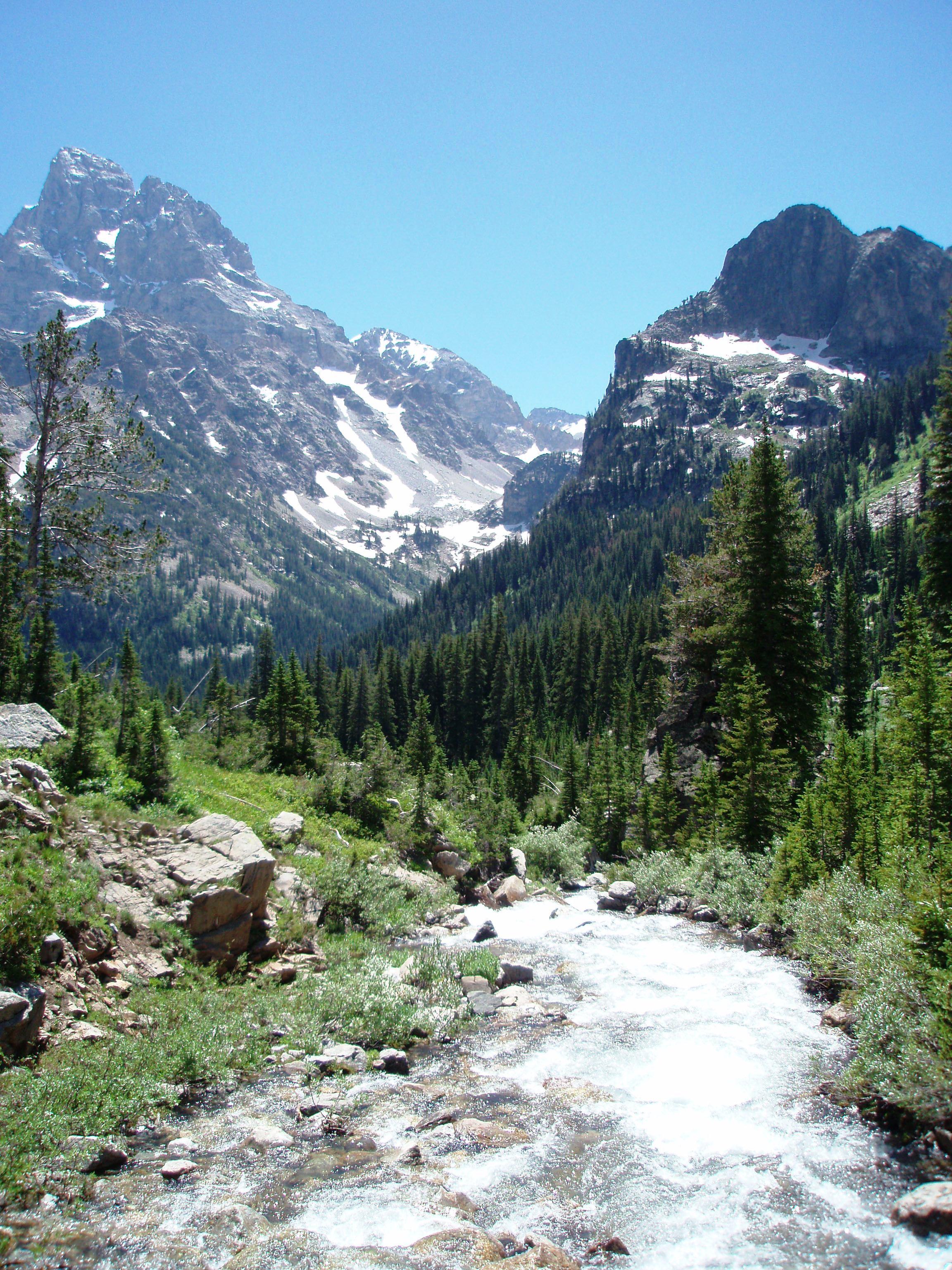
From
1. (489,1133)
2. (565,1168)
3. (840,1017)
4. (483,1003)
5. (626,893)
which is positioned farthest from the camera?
(626,893)

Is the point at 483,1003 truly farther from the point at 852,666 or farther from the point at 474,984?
the point at 852,666

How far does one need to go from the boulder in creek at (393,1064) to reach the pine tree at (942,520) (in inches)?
828

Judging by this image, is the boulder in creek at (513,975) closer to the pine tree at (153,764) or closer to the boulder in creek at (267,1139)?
the boulder in creek at (267,1139)

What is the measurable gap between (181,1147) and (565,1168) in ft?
14.3

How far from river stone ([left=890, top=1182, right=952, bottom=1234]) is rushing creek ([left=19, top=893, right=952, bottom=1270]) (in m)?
0.14

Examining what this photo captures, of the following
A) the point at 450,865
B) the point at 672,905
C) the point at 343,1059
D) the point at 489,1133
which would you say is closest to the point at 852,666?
the point at 450,865

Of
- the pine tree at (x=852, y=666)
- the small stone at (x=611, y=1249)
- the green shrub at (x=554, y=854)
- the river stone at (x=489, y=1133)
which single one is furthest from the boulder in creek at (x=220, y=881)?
the pine tree at (x=852, y=666)

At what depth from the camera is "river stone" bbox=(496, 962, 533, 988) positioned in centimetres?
1484

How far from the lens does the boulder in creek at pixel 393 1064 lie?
10.5 metres

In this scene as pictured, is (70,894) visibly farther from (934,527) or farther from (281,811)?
(934,527)

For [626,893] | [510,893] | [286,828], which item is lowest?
[510,893]

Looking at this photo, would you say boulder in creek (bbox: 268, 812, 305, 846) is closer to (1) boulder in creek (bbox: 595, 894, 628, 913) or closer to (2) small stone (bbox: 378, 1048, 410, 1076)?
(2) small stone (bbox: 378, 1048, 410, 1076)

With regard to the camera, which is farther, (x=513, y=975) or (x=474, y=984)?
(x=513, y=975)

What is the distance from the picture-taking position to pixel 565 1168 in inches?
304
